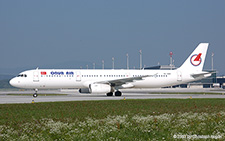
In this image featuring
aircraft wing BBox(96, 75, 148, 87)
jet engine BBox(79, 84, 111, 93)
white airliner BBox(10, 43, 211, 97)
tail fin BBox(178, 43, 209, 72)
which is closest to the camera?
jet engine BBox(79, 84, 111, 93)

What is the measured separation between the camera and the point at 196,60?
5269 centimetres

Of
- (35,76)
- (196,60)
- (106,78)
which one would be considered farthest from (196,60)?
(35,76)

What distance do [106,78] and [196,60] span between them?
602 inches

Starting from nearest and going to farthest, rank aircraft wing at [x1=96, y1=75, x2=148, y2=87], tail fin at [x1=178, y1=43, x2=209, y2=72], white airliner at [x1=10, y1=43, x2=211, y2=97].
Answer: white airliner at [x1=10, y1=43, x2=211, y2=97]
aircraft wing at [x1=96, y1=75, x2=148, y2=87]
tail fin at [x1=178, y1=43, x2=209, y2=72]

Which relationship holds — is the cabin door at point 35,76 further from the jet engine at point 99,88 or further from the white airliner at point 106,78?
the jet engine at point 99,88

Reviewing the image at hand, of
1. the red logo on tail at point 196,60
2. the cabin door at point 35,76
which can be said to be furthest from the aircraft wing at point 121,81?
the red logo on tail at point 196,60

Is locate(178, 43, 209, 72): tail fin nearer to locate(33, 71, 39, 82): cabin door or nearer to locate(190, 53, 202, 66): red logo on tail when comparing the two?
locate(190, 53, 202, 66): red logo on tail

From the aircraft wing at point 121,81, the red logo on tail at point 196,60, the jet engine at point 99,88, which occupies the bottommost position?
the jet engine at point 99,88

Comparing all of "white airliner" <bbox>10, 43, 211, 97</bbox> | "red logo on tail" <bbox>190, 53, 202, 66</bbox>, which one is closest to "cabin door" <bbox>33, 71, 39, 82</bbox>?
"white airliner" <bbox>10, 43, 211, 97</bbox>

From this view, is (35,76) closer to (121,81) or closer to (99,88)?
(99,88)

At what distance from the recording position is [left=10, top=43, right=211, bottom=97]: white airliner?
4497 centimetres

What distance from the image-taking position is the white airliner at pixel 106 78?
45.0m

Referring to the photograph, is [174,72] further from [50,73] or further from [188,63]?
[50,73]

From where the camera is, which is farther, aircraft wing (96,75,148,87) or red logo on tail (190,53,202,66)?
red logo on tail (190,53,202,66)
